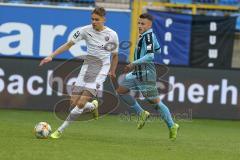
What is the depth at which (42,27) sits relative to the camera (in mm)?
21031

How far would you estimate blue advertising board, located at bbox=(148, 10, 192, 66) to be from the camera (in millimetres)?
22016

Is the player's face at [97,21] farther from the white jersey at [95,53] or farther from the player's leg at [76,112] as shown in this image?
the player's leg at [76,112]

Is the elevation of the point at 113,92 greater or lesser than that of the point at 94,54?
lesser

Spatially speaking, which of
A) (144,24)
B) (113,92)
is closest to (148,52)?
(144,24)

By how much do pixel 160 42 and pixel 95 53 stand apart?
33.0 feet

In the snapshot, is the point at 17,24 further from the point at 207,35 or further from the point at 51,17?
the point at 207,35

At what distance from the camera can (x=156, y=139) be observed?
40.5ft

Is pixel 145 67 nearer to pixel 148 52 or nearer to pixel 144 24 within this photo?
pixel 148 52

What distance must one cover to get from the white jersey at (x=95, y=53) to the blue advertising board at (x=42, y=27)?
8.61 m

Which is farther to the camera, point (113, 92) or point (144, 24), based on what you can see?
point (113, 92)

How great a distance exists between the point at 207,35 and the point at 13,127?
1048 centimetres

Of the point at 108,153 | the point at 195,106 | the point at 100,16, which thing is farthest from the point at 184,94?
the point at 108,153

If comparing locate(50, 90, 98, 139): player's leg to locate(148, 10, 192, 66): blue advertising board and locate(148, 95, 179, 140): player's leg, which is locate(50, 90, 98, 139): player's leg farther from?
locate(148, 10, 192, 66): blue advertising board

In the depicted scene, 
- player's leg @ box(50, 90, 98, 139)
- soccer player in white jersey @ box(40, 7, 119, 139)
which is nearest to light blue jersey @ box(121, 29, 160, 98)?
soccer player in white jersey @ box(40, 7, 119, 139)
